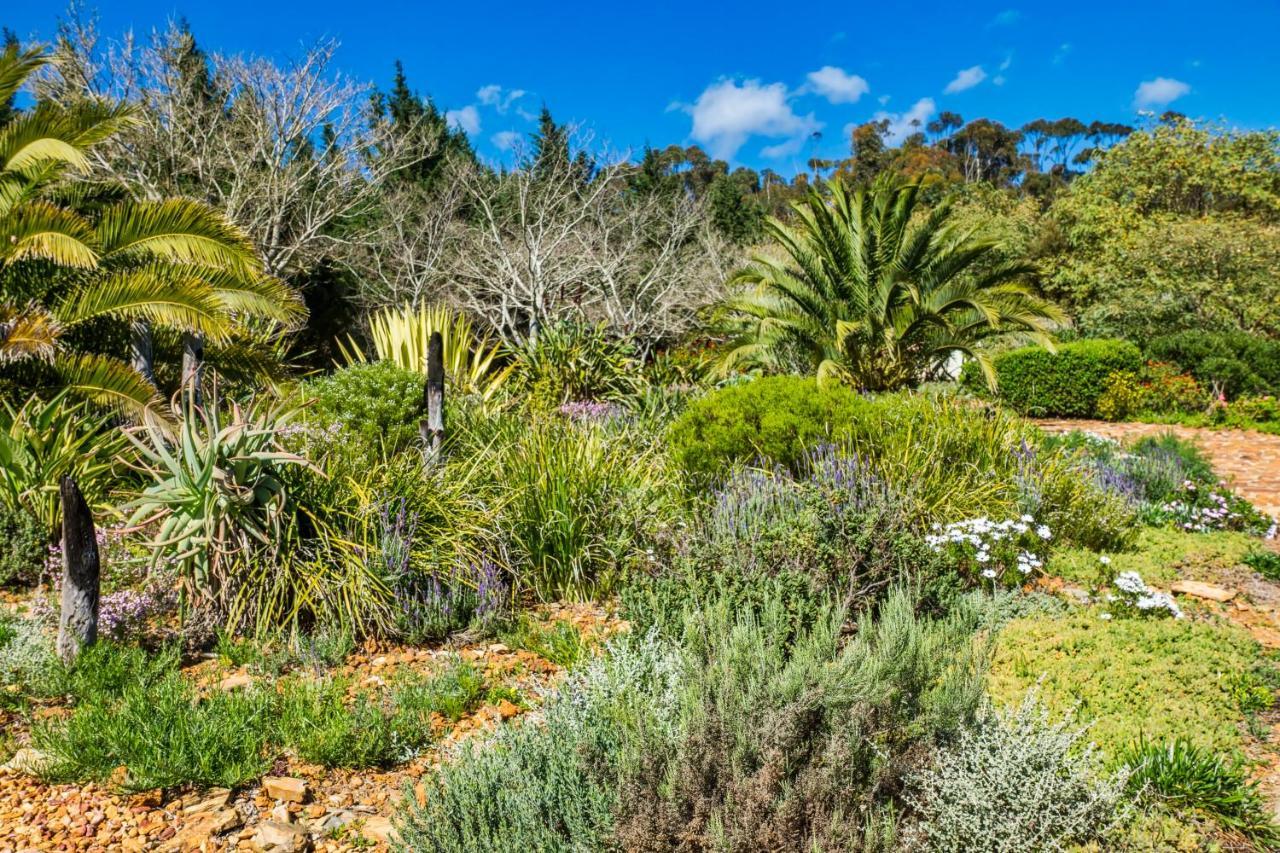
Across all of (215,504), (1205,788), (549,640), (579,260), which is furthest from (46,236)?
(579,260)

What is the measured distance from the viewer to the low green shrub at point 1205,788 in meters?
2.49

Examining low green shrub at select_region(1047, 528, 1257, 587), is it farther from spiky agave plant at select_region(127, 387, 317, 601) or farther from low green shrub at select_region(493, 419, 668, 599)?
spiky agave plant at select_region(127, 387, 317, 601)

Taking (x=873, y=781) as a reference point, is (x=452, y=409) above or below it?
above

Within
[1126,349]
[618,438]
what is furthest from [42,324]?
[1126,349]

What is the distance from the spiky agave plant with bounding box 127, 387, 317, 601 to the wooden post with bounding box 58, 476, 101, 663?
0.33 m

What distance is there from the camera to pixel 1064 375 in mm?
14602

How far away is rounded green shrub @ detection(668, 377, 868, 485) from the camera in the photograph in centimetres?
569

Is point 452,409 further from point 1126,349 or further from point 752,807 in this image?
point 1126,349

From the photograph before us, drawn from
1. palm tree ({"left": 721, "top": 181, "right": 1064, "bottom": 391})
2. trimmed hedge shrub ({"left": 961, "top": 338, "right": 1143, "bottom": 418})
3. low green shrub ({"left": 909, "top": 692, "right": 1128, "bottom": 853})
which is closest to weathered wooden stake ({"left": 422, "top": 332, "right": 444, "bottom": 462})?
low green shrub ({"left": 909, "top": 692, "right": 1128, "bottom": 853})

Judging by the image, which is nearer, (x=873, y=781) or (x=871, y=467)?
(x=873, y=781)

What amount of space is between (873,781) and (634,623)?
68.7 inches

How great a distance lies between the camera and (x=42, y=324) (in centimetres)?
596

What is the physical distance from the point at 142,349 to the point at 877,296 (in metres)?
9.21

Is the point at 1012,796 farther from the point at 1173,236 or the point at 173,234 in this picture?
the point at 1173,236
